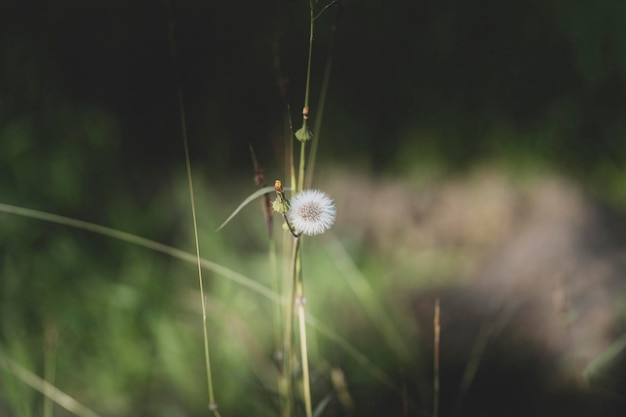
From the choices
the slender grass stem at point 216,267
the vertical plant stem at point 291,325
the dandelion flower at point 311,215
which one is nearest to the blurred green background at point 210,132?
the slender grass stem at point 216,267

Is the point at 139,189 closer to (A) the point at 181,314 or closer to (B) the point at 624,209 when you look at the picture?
(A) the point at 181,314

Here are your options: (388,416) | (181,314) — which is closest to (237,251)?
(181,314)

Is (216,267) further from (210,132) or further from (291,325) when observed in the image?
(210,132)

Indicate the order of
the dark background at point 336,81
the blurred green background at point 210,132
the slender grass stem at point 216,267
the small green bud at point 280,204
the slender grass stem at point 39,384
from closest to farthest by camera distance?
the small green bud at point 280,204, the slender grass stem at point 216,267, the slender grass stem at point 39,384, the blurred green background at point 210,132, the dark background at point 336,81

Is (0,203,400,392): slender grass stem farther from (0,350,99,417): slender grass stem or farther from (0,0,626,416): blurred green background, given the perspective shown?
(0,350,99,417): slender grass stem

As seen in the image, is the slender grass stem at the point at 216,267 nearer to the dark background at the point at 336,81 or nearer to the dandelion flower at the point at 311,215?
the dandelion flower at the point at 311,215

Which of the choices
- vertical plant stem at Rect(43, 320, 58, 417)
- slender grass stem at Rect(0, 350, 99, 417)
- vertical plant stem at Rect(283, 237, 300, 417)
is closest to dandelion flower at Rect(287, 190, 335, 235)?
vertical plant stem at Rect(283, 237, 300, 417)

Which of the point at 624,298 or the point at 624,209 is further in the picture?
the point at 624,209

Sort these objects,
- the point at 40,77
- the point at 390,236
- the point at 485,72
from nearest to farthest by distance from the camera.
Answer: the point at 40,77, the point at 485,72, the point at 390,236
